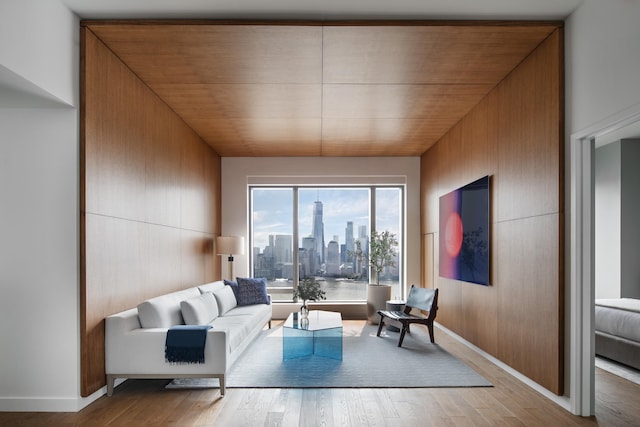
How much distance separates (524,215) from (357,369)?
2.17 meters

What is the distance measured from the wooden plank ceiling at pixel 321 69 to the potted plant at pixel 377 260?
88.5 inches

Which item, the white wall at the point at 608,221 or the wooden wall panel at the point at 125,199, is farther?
the white wall at the point at 608,221

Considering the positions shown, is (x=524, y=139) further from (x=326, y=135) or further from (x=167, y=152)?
(x=167, y=152)

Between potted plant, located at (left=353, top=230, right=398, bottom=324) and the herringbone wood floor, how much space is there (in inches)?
137

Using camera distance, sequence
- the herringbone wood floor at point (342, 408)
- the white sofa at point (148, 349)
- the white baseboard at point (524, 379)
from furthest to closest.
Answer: the white sofa at point (148, 349)
the white baseboard at point (524, 379)
the herringbone wood floor at point (342, 408)

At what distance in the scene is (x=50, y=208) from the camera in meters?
3.71

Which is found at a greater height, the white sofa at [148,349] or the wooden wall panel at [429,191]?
the wooden wall panel at [429,191]

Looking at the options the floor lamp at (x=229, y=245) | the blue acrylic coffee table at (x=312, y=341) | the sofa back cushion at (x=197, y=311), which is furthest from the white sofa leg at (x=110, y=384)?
the floor lamp at (x=229, y=245)

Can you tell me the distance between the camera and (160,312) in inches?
172

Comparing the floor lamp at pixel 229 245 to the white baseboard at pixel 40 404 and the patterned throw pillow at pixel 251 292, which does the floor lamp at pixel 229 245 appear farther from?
the white baseboard at pixel 40 404

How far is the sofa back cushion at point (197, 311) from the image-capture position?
15.5 feet

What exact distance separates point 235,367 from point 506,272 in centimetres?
286

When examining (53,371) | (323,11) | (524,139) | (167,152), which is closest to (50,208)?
(53,371)

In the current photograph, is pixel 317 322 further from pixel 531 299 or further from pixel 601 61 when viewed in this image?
pixel 601 61
